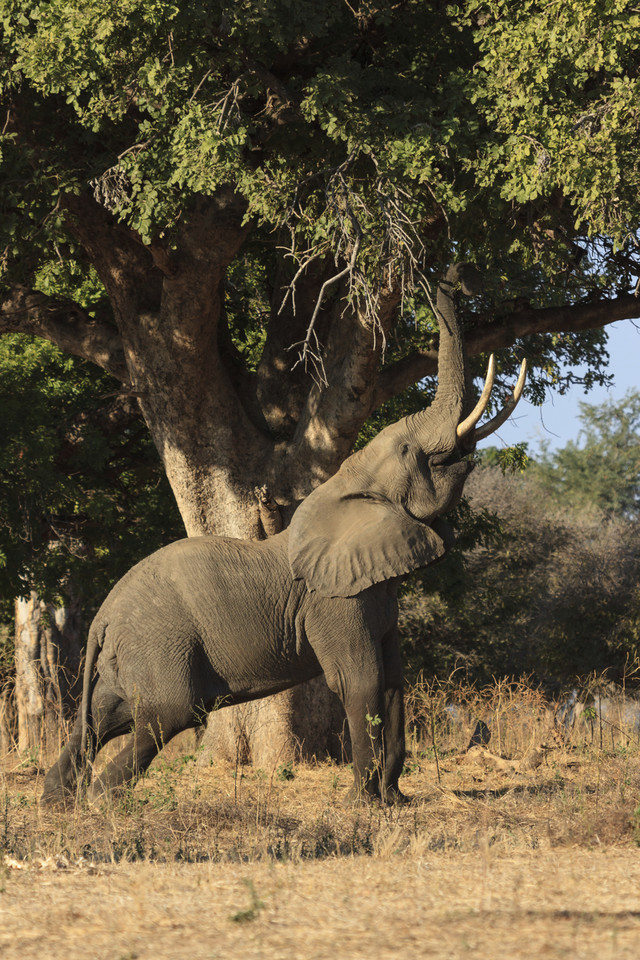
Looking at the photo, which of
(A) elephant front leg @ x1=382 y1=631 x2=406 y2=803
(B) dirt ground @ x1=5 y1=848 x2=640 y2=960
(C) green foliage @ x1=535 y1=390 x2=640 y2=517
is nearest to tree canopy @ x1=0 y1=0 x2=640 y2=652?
(A) elephant front leg @ x1=382 y1=631 x2=406 y2=803

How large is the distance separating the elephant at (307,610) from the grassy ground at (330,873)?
1.71 feet

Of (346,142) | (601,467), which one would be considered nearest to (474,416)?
(346,142)

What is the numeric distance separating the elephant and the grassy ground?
52cm

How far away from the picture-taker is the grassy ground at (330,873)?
15.5 ft

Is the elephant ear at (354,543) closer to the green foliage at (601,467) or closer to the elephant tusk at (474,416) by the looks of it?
the elephant tusk at (474,416)

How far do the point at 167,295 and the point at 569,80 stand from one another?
448 cm

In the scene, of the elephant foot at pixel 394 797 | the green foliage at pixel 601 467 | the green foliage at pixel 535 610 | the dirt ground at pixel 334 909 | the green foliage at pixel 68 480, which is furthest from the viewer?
the green foliage at pixel 601 467

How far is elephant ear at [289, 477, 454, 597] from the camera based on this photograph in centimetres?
888

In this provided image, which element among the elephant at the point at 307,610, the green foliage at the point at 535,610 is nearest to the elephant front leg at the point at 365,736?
the elephant at the point at 307,610

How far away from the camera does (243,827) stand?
774 cm

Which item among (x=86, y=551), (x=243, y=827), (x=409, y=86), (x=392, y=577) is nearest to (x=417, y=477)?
(x=392, y=577)

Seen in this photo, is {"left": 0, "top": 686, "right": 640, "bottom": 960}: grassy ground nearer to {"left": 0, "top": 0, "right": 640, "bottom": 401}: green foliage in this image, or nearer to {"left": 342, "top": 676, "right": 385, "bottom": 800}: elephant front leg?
{"left": 342, "top": 676, "right": 385, "bottom": 800}: elephant front leg

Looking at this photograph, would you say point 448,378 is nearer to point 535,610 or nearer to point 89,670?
point 89,670

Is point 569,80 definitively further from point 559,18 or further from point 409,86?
point 409,86
